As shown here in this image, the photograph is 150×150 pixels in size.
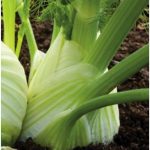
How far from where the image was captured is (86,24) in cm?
102

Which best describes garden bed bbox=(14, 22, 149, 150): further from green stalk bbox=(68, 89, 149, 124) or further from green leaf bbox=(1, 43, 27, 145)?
green stalk bbox=(68, 89, 149, 124)

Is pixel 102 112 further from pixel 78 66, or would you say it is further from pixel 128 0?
pixel 128 0

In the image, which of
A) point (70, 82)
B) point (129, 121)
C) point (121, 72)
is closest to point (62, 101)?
point (70, 82)

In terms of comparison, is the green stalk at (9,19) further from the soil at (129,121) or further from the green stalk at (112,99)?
the green stalk at (112,99)

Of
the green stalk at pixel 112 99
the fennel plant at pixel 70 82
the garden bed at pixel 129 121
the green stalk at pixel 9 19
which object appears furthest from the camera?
the green stalk at pixel 9 19

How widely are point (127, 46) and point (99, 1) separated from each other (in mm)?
719

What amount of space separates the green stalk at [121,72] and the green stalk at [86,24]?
109 mm

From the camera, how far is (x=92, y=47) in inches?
39.2

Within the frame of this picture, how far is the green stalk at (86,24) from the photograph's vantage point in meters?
0.99

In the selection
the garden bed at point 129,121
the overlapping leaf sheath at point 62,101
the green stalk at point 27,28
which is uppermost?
the green stalk at point 27,28

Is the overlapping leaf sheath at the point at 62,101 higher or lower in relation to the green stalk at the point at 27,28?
lower

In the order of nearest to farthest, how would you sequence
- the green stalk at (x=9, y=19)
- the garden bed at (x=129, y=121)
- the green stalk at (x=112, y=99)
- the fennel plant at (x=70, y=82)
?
1. the green stalk at (x=112, y=99)
2. the fennel plant at (x=70, y=82)
3. the garden bed at (x=129, y=121)
4. the green stalk at (x=9, y=19)

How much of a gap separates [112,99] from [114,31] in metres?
0.16

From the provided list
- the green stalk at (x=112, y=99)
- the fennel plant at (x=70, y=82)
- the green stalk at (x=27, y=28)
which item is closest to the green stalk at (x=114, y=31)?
the fennel plant at (x=70, y=82)
